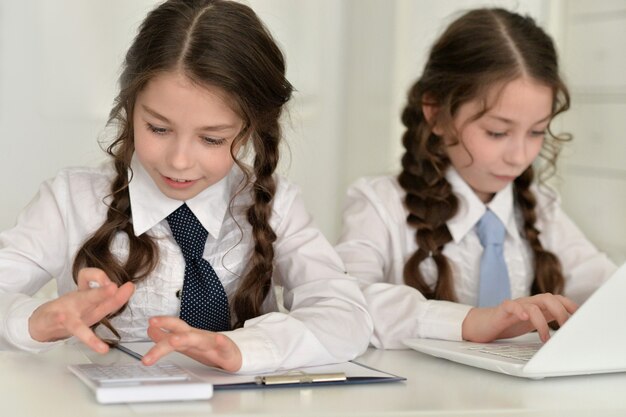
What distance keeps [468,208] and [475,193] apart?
0.04 m

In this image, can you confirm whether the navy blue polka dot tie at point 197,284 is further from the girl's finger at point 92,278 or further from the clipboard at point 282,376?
the girl's finger at point 92,278

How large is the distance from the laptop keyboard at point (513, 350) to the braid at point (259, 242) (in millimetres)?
402

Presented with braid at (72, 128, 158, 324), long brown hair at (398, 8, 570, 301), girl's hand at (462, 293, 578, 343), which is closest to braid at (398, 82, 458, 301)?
long brown hair at (398, 8, 570, 301)

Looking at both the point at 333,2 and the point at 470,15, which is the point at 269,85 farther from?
the point at 333,2

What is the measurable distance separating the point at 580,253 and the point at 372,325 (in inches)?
28.6

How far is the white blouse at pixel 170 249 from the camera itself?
1.68 meters

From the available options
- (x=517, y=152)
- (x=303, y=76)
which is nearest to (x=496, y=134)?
(x=517, y=152)

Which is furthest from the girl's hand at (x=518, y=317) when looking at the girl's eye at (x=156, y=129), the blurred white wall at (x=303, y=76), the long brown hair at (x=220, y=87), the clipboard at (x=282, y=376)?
the blurred white wall at (x=303, y=76)

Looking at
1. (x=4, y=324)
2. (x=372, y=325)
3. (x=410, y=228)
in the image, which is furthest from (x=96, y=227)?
(x=410, y=228)

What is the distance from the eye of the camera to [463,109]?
209cm

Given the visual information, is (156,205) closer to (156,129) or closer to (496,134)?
(156,129)

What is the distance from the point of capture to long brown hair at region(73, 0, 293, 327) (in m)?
1.63

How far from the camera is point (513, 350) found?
154 centimetres

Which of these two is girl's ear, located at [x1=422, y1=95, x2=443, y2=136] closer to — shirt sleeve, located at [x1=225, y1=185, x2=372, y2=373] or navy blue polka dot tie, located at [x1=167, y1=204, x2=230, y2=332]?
shirt sleeve, located at [x1=225, y1=185, x2=372, y2=373]
